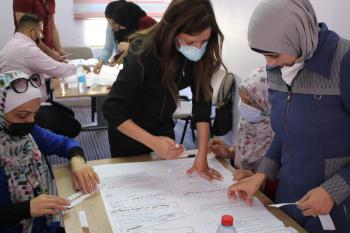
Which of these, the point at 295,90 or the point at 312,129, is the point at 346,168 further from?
the point at 295,90

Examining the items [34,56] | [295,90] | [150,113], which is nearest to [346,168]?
[295,90]

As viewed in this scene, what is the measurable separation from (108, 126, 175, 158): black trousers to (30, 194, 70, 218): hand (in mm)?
549

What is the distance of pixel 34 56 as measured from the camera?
2.95 metres

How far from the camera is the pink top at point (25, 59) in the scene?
289 centimetres

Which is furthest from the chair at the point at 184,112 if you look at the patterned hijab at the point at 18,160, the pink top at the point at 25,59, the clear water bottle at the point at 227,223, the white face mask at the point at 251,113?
the clear water bottle at the point at 227,223

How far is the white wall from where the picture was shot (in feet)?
6.65

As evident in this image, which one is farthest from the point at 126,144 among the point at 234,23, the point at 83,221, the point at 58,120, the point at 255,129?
the point at 234,23

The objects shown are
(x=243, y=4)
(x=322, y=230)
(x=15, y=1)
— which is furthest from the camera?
(x=15, y=1)

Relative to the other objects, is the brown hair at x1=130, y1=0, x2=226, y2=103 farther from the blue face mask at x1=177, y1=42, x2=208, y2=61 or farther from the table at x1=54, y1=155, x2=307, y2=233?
the table at x1=54, y1=155, x2=307, y2=233

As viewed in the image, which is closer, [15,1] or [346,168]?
[346,168]

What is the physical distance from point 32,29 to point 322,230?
8.87 ft

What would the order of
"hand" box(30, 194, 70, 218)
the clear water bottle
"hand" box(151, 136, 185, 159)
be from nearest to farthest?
the clear water bottle
"hand" box(30, 194, 70, 218)
"hand" box(151, 136, 185, 159)

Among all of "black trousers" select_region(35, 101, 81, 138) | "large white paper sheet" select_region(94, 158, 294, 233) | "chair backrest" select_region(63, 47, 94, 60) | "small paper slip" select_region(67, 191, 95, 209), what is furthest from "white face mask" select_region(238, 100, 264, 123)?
"chair backrest" select_region(63, 47, 94, 60)

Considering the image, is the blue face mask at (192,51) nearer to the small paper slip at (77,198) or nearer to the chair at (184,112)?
the small paper slip at (77,198)
